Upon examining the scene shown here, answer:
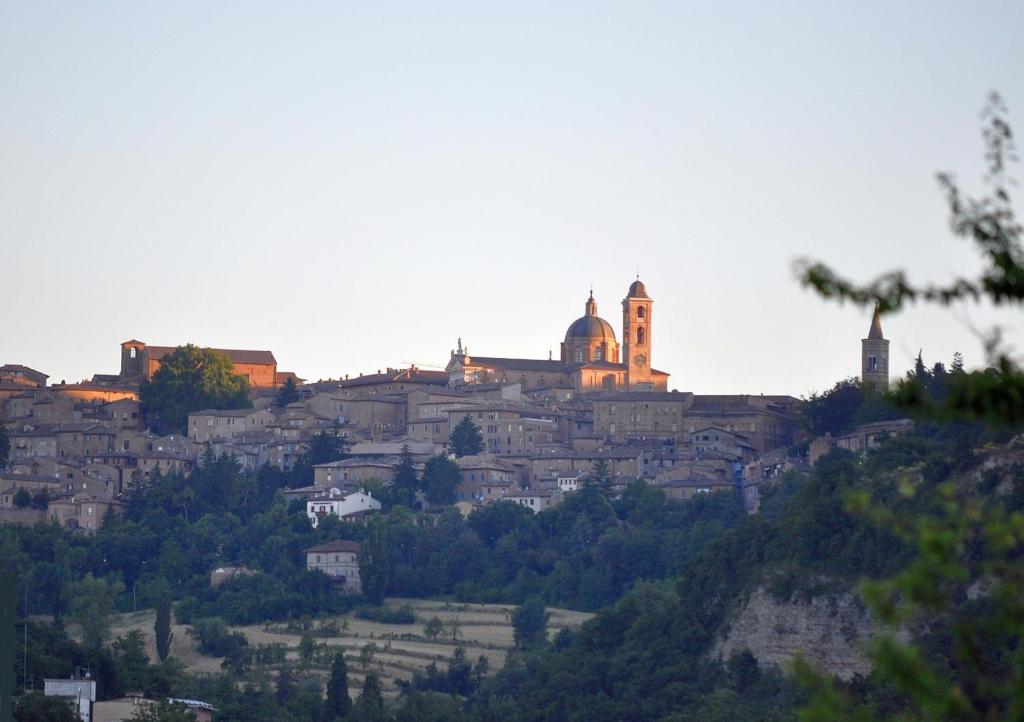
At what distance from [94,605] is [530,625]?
12194mm

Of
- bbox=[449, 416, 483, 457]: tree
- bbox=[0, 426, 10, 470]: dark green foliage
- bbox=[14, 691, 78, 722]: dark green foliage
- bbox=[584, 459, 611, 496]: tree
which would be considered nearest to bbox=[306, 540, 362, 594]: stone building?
bbox=[584, 459, 611, 496]: tree

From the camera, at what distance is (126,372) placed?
308 ft

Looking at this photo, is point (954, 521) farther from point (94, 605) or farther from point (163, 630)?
point (94, 605)

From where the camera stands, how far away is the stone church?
89.2 meters

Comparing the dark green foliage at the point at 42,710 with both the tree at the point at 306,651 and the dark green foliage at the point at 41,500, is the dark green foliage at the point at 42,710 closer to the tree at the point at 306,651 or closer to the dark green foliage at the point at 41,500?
the tree at the point at 306,651

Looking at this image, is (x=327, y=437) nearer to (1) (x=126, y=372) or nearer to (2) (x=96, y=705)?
(1) (x=126, y=372)

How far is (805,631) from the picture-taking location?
45.5 metres

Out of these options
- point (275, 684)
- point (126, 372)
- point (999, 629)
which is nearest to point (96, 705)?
point (275, 684)

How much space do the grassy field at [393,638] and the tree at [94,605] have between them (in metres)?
0.68

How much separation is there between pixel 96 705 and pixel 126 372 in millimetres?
50488

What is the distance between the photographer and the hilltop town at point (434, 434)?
243 feet

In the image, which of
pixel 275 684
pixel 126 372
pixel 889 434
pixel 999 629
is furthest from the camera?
pixel 126 372

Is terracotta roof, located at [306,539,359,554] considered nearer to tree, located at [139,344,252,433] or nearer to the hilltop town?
the hilltop town

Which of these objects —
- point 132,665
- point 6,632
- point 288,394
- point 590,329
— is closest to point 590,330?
point 590,329
